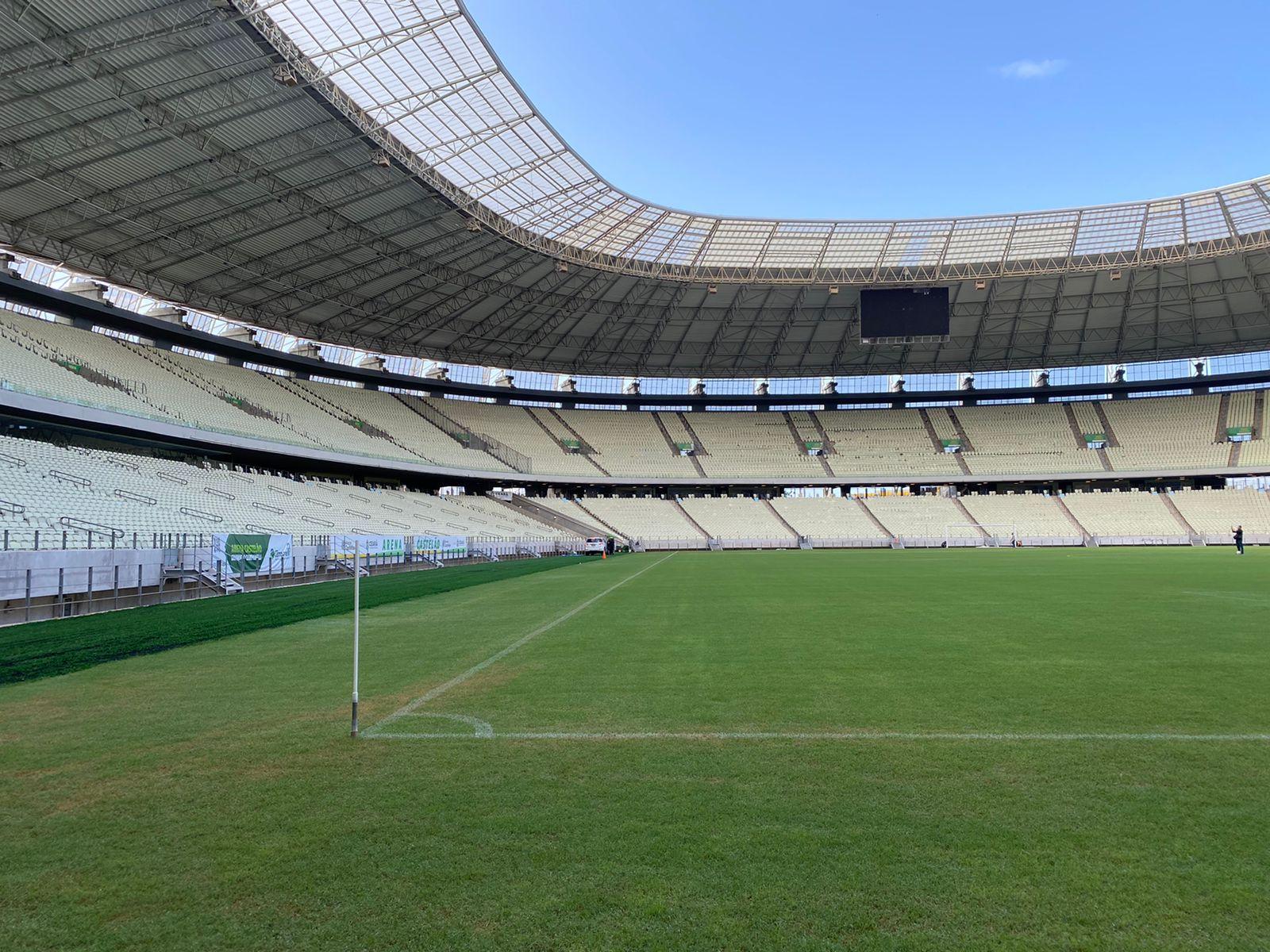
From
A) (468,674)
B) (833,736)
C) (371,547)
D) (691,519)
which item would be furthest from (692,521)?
(833,736)

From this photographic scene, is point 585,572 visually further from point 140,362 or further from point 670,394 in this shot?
point 670,394

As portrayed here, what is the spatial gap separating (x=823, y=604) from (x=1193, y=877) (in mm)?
12197

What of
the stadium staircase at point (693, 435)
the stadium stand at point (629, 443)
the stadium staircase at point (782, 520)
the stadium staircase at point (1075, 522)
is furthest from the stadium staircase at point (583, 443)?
the stadium staircase at point (1075, 522)

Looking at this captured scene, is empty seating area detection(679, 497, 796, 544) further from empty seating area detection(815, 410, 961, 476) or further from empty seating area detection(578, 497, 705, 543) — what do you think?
empty seating area detection(815, 410, 961, 476)

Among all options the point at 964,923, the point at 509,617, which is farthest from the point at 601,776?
the point at 509,617

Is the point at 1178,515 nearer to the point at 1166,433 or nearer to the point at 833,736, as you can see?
the point at 1166,433

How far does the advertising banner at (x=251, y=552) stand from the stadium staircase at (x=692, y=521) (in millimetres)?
37015

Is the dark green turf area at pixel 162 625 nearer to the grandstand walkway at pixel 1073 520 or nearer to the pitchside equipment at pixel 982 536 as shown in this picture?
the pitchside equipment at pixel 982 536

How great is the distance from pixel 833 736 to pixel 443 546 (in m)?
32.8

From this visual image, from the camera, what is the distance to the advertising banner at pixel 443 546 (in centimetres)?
3450

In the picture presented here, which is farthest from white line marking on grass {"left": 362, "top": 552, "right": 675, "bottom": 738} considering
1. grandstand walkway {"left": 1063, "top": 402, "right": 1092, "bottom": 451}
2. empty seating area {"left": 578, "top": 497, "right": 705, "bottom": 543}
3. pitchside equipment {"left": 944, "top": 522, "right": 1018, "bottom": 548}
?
grandstand walkway {"left": 1063, "top": 402, "right": 1092, "bottom": 451}

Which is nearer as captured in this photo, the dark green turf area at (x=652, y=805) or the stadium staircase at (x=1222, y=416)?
the dark green turf area at (x=652, y=805)

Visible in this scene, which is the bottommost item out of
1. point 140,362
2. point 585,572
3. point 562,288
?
point 585,572

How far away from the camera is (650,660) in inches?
353
